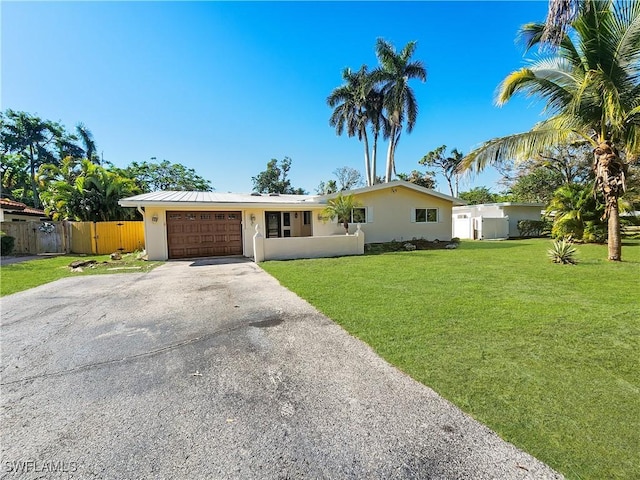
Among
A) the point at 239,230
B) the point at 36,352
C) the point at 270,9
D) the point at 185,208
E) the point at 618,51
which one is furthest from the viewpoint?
the point at 239,230

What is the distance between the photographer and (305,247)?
1251 centimetres

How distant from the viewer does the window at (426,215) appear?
1756 cm

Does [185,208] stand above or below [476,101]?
below

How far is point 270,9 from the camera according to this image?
964 centimetres

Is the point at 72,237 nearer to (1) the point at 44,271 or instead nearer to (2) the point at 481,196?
(1) the point at 44,271

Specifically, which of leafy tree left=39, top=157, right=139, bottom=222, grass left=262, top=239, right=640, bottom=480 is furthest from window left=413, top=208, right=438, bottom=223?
leafy tree left=39, top=157, right=139, bottom=222

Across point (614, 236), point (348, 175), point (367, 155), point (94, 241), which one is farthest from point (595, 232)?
point (348, 175)

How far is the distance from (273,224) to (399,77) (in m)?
17.7

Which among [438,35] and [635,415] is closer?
[635,415]

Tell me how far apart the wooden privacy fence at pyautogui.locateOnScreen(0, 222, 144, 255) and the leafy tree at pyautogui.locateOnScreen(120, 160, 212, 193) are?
17.9m

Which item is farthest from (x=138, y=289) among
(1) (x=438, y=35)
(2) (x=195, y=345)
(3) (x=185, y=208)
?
(1) (x=438, y=35)

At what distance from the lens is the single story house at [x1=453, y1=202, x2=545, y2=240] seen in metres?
22.0

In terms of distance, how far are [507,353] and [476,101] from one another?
1699 cm

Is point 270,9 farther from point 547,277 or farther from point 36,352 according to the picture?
point 547,277
